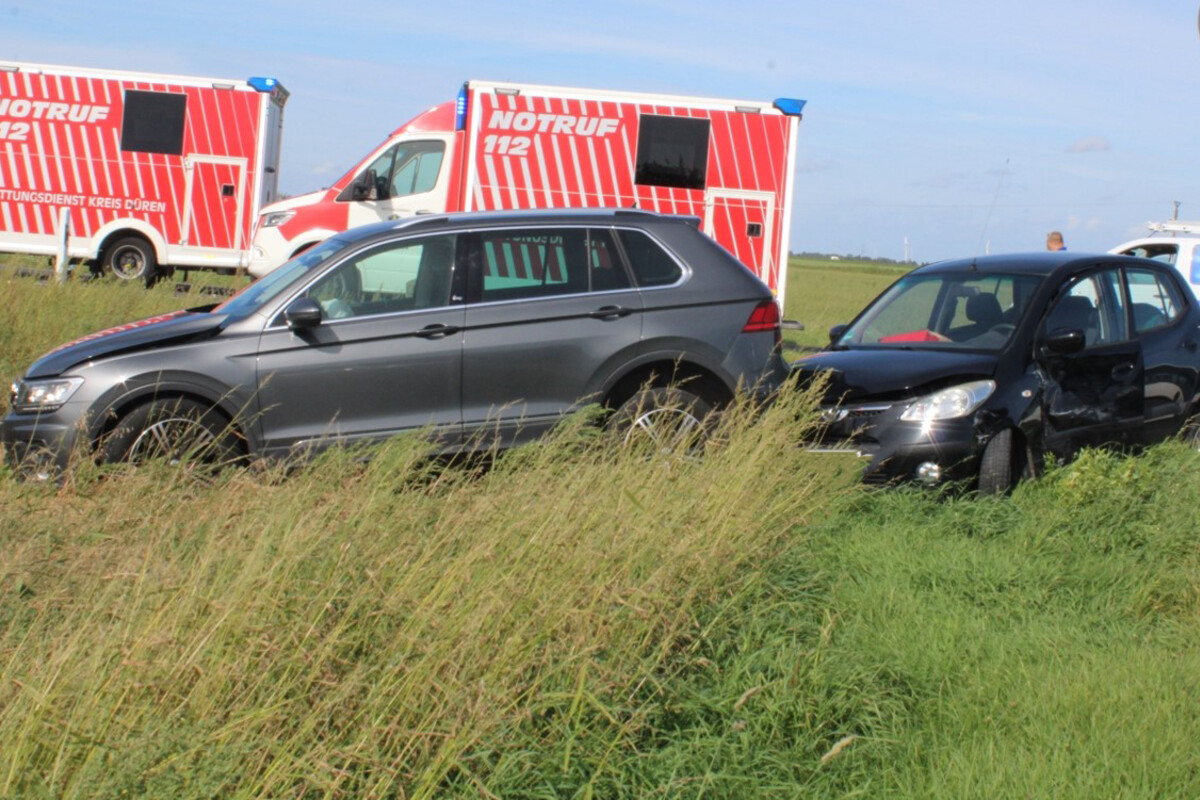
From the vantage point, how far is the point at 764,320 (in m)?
8.08

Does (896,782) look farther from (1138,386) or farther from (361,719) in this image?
(1138,386)

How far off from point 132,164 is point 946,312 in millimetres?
14153

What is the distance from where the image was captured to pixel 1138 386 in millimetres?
8930

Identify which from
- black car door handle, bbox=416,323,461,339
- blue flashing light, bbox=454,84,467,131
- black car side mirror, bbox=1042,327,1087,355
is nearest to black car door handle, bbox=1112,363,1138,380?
black car side mirror, bbox=1042,327,1087,355

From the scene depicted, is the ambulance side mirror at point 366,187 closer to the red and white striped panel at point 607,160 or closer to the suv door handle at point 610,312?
the red and white striped panel at point 607,160

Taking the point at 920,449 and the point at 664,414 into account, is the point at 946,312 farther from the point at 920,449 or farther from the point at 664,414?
the point at 664,414

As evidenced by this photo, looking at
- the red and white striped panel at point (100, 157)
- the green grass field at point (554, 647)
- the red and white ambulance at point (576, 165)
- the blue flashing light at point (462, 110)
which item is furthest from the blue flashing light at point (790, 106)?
the green grass field at point (554, 647)

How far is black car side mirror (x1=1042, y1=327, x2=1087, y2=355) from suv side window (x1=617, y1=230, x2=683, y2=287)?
2.30 m

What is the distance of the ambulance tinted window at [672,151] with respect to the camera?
17312mm

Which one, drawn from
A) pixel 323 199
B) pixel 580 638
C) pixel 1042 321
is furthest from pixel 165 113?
pixel 580 638

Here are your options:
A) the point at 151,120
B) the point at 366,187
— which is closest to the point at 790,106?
the point at 366,187

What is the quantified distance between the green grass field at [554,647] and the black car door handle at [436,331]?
1.54 m

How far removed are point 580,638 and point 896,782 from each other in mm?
1013

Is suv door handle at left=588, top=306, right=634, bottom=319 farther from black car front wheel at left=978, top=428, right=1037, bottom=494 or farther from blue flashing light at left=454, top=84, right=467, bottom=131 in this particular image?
blue flashing light at left=454, top=84, right=467, bottom=131
